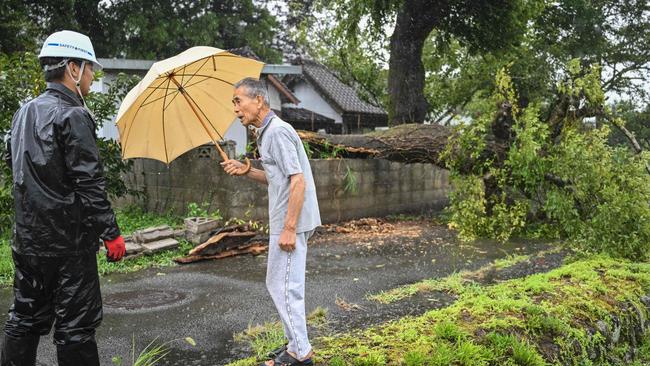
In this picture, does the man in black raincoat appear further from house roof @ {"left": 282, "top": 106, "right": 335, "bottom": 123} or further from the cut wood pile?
house roof @ {"left": 282, "top": 106, "right": 335, "bottom": 123}

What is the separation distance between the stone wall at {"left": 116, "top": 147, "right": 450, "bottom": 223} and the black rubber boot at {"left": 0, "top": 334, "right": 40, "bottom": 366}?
17.6 ft

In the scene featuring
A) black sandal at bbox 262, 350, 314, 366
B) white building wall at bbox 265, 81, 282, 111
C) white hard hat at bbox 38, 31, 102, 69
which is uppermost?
white building wall at bbox 265, 81, 282, 111

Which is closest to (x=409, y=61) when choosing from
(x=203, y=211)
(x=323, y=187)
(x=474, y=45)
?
(x=474, y=45)

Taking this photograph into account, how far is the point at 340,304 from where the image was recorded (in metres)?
5.30

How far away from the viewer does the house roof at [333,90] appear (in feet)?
79.3

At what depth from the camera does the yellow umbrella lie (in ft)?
14.2

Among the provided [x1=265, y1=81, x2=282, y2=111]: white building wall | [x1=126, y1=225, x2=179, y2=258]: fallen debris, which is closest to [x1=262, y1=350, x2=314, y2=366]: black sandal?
[x1=126, y1=225, x2=179, y2=258]: fallen debris

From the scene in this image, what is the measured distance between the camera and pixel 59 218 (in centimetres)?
292

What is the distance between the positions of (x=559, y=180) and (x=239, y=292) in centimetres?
433

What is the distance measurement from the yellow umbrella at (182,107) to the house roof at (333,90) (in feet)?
61.7

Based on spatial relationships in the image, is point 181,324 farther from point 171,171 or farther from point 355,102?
point 355,102

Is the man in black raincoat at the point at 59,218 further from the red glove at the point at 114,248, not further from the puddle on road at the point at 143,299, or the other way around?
the puddle on road at the point at 143,299

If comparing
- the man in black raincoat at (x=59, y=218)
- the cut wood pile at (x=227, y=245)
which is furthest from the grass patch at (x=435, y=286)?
the man in black raincoat at (x=59, y=218)

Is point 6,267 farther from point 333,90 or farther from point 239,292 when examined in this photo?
point 333,90
